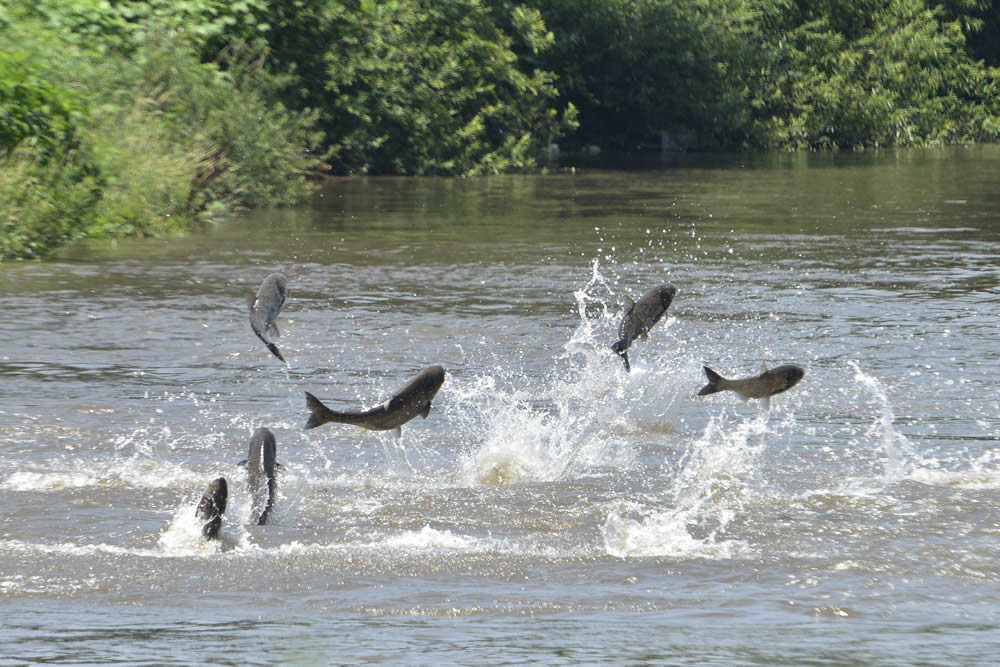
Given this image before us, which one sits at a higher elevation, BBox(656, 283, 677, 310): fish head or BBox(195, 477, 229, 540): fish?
BBox(656, 283, 677, 310): fish head

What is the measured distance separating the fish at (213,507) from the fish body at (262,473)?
198mm

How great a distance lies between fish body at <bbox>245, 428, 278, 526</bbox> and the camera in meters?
6.89

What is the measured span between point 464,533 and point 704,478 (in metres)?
1.51

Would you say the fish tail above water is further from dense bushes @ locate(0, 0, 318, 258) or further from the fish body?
dense bushes @ locate(0, 0, 318, 258)

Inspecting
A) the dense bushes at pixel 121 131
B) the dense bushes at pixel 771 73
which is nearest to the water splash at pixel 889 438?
the dense bushes at pixel 121 131

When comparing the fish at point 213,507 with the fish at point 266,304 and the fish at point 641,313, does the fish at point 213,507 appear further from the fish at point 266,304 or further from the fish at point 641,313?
the fish at point 641,313

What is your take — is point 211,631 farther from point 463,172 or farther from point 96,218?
point 463,172

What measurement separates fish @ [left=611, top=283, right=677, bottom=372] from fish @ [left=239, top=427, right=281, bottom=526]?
91.9 inches

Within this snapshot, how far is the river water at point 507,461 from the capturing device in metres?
5.86

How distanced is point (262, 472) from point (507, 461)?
174 cm

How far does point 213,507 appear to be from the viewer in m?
6.70

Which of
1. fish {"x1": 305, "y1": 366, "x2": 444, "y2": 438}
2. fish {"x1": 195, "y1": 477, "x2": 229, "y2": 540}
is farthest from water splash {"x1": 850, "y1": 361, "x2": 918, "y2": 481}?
fish {"x1": 195, "y1": 477, "x2": 229, "y2": 540}

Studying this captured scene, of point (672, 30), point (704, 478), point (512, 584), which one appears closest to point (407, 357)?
point (704, 478)

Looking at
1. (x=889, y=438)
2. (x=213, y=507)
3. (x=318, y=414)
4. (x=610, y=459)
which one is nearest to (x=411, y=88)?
(x=889, y=438)
